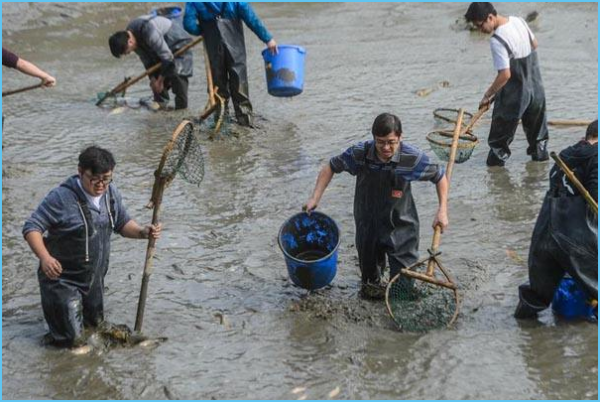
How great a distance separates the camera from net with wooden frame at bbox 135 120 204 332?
5496 millimetres

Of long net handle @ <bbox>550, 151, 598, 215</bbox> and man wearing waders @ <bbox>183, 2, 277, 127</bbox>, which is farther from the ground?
man wearing waders @ <bbox>183, 2, 277, 127</bbox>

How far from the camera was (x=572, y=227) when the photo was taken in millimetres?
5508

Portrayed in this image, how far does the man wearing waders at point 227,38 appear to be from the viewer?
31.1ft

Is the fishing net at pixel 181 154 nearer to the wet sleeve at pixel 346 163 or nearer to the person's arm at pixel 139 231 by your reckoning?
the person's arm at pixel 139 231

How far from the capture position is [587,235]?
5469mm

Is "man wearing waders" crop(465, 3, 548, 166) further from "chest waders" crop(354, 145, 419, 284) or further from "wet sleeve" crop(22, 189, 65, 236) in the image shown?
"wet sleeve" crop(22, 189, 65, 236)

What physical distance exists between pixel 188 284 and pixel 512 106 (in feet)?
11.9

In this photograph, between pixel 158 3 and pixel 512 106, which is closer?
pixel 512 106

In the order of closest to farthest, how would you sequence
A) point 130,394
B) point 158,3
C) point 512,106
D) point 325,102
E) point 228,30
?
point 130,394 → point 512,106 → point 228,30 → point 325,102 → point 158,3

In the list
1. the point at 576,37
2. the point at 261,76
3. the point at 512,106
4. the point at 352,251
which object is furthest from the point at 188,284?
the point at 576,37

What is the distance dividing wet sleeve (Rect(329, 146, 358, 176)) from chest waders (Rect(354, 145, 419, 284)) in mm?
54

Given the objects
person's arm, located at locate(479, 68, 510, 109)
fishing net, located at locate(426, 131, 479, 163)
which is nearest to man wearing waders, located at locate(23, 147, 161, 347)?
fishing net, located at locate(426, 131, 479, 163)

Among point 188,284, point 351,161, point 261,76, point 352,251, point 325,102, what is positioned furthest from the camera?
point 261,76

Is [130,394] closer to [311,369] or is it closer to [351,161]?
[311,369]
